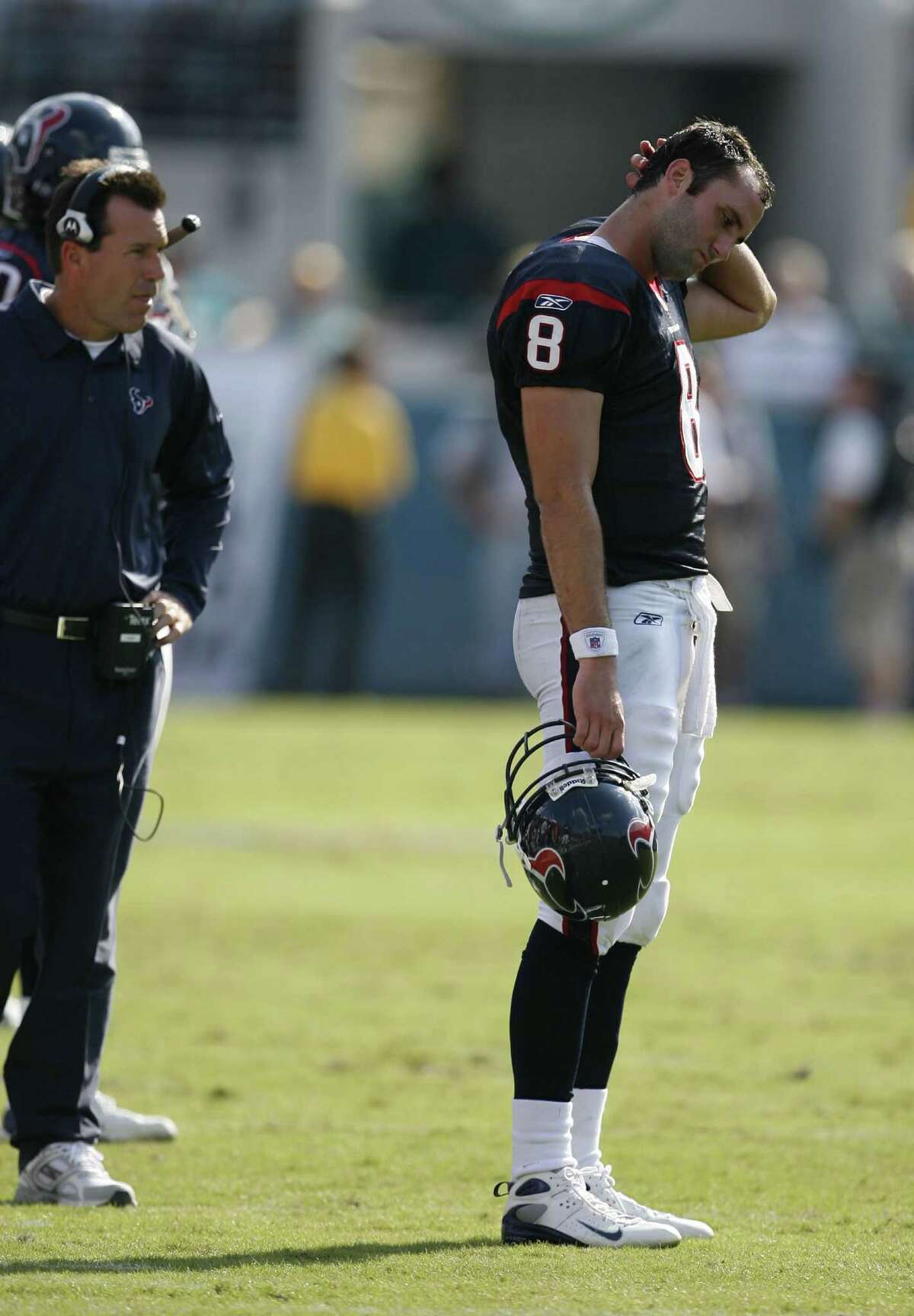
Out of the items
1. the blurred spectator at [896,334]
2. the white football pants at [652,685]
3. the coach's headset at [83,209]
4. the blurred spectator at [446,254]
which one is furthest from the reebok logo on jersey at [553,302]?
the blurred spectator at [446,254]

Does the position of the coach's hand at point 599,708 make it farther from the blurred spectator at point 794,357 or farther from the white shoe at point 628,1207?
the blurred spectator at point 794,357

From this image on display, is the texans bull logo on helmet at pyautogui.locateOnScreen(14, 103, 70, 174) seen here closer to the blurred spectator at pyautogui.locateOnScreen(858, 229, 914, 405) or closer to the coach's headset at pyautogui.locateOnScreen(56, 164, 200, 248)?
the coach's headset at pyautogui.locateOnScreen(56, 164, 200, 248)

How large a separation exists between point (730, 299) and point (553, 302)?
0.91 m

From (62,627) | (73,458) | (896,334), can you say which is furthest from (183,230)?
(896,334)

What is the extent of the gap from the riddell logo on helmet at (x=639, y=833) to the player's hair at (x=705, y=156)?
1338 mm

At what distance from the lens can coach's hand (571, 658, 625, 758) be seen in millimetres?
4809

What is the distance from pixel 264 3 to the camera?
21500 millimetres

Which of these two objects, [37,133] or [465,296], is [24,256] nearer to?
[37,133]

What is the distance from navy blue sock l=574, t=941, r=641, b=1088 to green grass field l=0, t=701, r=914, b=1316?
15.1 inches

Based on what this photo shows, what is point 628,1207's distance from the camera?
5.00m

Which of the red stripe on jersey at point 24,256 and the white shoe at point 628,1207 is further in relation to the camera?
the red stripe on jersey at point 24,256

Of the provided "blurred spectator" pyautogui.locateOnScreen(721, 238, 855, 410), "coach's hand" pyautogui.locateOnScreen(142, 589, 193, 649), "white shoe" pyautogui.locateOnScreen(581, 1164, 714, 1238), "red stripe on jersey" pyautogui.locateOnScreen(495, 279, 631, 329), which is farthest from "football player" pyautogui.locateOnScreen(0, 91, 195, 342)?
"blurred spectator" pyautogui.locateOnScreen(721, 238, 855, 410)

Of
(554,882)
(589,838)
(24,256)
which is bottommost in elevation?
(554,882)

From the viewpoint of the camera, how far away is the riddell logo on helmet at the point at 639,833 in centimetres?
475
